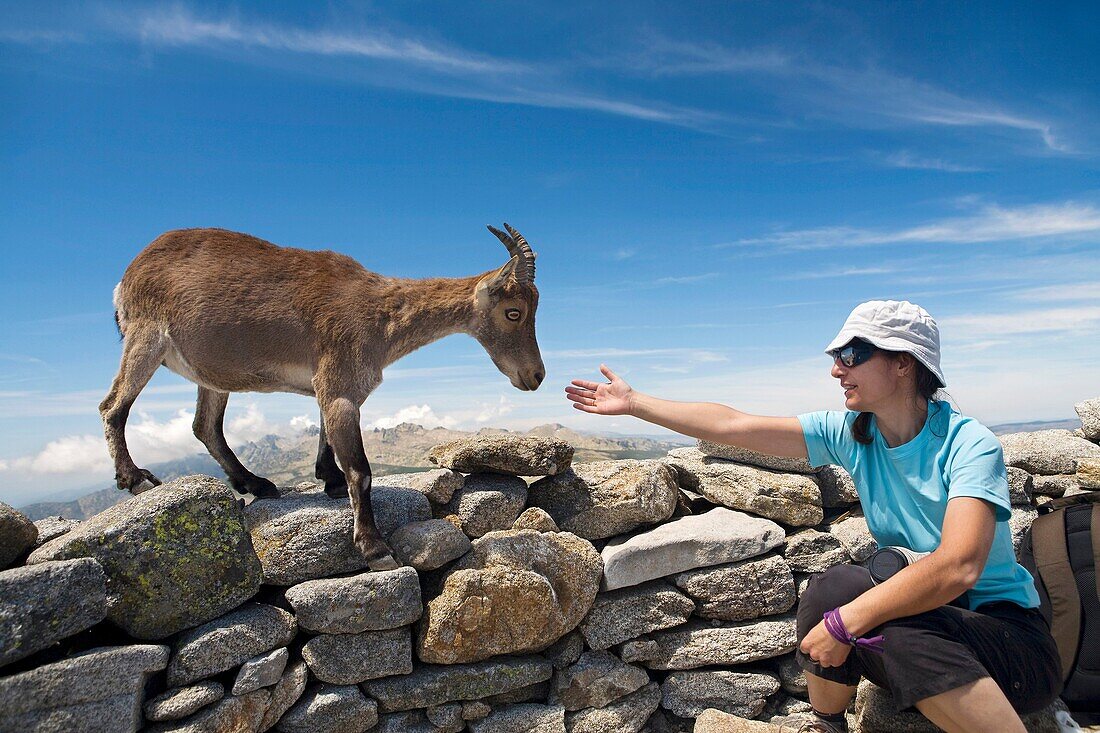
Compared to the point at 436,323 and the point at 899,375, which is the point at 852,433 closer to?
the point at 899,375

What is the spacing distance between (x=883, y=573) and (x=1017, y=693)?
1.01 m

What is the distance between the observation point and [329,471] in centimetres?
689

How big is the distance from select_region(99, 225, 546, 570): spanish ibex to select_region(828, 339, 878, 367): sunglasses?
314 centimetres

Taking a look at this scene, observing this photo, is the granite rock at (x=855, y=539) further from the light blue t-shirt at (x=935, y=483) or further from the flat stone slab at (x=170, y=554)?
the flat stone slab at (x=170, y=554)

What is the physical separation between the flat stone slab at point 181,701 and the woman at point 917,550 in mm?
3956

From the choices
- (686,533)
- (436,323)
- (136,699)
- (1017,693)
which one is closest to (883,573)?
(1017,693)

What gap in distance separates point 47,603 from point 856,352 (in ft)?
18.1

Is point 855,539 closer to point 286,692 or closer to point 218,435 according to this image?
point 286,692

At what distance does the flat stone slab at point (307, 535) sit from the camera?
19.3 feet

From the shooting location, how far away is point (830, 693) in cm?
491

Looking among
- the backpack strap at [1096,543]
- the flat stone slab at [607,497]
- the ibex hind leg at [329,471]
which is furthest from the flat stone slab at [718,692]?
the ibex hind leg at [329,471]

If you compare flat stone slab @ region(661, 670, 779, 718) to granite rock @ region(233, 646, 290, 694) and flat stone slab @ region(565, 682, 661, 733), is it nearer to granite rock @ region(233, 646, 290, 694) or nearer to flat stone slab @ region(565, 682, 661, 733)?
flat stone slab @ region(565, 682, 661, 733)

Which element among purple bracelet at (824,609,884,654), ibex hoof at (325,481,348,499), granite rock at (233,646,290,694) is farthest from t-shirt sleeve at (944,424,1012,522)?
ibex hoof at (325,481,348,499)

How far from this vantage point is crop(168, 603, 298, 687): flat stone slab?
5.20m
